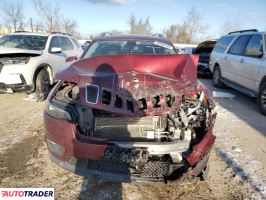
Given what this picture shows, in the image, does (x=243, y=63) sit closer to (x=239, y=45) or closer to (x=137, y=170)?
(x=239, y=45)

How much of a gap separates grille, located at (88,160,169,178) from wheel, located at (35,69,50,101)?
192 inches

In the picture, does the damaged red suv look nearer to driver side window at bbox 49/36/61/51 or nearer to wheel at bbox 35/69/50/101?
wheel at bbox 35/69/50/101

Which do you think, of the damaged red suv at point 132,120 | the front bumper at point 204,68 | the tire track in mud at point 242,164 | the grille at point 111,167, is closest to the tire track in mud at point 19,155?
the damaged red suv at point 132,120

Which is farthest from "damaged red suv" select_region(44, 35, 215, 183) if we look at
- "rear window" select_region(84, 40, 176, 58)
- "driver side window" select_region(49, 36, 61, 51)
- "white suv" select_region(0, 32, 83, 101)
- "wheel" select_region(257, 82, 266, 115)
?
"driver side window" select_region(49, 36, 61, 51)

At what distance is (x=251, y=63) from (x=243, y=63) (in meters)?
0.47

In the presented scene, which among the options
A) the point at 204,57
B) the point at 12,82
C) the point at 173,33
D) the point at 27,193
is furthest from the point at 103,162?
the point at 173,33

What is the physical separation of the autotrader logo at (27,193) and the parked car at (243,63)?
5606mm

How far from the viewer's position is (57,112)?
331 cm

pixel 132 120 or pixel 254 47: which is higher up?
pixel 254 47

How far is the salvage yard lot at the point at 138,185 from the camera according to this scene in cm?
339

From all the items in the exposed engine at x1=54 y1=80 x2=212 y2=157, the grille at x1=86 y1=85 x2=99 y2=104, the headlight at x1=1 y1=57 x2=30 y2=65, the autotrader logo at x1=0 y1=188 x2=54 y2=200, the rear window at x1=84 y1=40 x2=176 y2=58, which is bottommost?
the autotrader logo at x1=0 y1=188 x2=54 y2=200

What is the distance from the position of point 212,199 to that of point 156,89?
1.33 metres

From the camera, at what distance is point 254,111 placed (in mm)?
7289

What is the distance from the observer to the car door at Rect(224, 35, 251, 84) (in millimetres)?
8141
